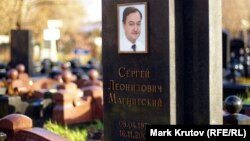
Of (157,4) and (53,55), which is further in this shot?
(53,55)

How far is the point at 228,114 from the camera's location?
→ 26.8 feet

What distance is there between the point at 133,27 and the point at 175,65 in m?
0.74

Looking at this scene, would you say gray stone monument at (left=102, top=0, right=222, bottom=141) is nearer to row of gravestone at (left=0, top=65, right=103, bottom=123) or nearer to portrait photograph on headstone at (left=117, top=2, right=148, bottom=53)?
portrait photograph on headstone at (left=117, top=2, right=148, bottom=53)

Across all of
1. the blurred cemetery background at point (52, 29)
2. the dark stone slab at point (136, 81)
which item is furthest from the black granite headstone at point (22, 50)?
the dark stone slab at point (136, 81)

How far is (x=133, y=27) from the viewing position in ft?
23.3

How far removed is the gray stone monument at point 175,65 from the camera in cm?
688

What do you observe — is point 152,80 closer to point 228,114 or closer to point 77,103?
point 228,114

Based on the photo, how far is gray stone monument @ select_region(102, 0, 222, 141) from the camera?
6.88 meters

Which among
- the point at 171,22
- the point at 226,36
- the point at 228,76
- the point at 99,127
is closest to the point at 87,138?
the point at 99,127

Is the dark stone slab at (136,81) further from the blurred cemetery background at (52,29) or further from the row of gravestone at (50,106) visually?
the blurred cemetery background at (52,29)

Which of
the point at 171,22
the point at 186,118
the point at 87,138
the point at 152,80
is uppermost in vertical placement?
the point at 171,22

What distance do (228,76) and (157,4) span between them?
49.7ft

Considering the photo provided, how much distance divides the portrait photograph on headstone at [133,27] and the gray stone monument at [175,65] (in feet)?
0.04

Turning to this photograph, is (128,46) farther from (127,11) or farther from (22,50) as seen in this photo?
(22,50)
